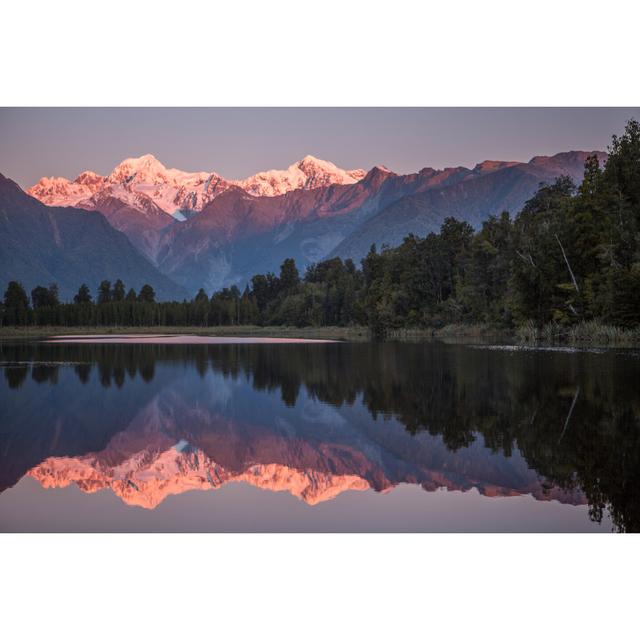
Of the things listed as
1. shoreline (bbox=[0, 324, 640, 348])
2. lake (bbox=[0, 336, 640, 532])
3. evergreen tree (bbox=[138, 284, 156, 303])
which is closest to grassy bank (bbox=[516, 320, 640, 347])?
shoreline (bbox=[0, 324, 640, 348])

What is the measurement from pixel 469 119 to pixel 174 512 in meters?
30.6

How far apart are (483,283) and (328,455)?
5974 cm

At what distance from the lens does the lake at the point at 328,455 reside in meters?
8.43

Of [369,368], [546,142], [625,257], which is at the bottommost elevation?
[369,368]

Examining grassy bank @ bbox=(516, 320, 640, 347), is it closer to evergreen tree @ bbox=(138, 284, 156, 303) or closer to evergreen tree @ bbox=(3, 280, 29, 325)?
evergreen tree @ bbox=(3, 280, 29, 325)

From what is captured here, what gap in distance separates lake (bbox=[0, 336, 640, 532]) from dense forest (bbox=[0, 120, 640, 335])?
21.8 metres

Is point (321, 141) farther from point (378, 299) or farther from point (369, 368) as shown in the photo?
point (378, 299)

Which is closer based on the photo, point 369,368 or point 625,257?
point 369,368

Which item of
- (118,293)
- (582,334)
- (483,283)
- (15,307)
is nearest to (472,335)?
(483,283)

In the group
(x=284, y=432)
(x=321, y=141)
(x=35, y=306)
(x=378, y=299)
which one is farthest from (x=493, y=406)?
(x=35, y=306)

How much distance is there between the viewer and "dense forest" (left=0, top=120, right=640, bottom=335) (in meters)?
41.2

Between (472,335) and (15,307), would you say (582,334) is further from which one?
(15,307)

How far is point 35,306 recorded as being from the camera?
143125 mm

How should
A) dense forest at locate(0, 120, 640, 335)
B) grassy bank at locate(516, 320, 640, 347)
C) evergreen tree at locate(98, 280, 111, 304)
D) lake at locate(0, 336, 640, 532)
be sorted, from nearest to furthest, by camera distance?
lake at locate(0, 336, 640, 532) < grassy bank at locate(516, 320, 640, 347) < dense forest at locate(0, 120, 640, 335) < evergreen tree at locate(98, 280, 111, 304)
